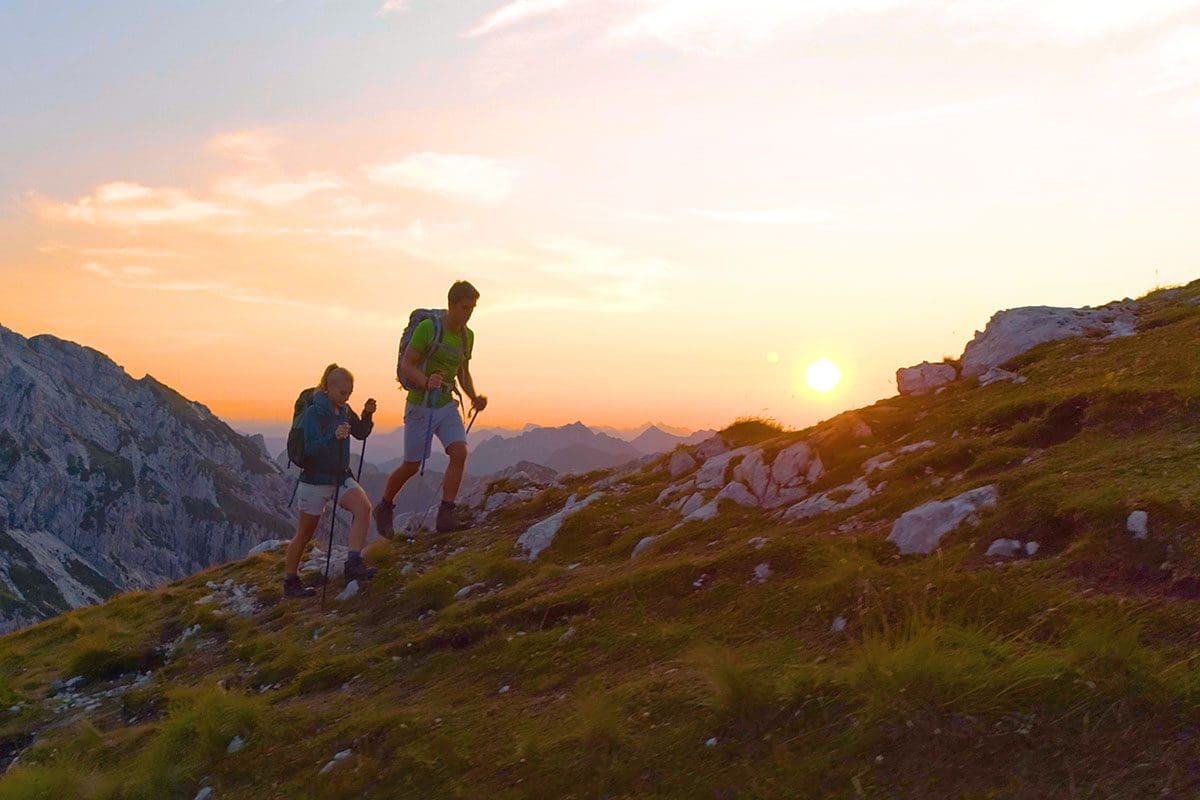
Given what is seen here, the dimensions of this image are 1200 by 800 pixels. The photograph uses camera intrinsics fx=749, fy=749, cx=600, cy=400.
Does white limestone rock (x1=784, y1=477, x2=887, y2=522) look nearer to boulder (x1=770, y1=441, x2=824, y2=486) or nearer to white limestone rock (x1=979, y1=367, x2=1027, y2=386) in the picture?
boulder (x1=770, y1=441, x2=824, y2=486)

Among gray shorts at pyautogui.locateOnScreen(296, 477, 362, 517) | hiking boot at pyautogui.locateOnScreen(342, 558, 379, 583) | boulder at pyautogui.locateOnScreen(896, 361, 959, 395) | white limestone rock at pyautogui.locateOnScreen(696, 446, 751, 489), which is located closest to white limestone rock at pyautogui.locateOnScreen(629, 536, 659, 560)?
white limestone rock at pyautogui.locateOnScreen(696, 446, 751, 489)

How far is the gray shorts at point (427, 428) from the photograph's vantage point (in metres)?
13.2

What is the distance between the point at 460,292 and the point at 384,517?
4.73 metres

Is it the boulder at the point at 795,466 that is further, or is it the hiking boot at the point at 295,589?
the hiking boot at the point at 295,589

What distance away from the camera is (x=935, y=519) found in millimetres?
6992

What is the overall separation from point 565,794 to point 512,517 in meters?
11.1

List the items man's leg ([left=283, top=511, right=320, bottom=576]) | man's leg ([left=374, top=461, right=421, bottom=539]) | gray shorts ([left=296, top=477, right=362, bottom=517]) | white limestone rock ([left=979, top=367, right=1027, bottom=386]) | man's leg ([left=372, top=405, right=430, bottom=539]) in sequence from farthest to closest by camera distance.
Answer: man's leg ([left=374, top=461, right=421, bottom=539]), man's leg ([left=372, top=405, right=430, bottom=539]), man's leg ([left=283, top=511, right=320, bottom=576]), gray shorts ([left=296, top=477, right=362, bottom=517]), white limestone rock ([left=979, top=367, right=1027, bottom=386])

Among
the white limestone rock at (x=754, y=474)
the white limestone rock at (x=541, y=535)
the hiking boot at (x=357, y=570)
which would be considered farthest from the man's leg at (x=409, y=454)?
the white limestone rock at (x=754, y=474)

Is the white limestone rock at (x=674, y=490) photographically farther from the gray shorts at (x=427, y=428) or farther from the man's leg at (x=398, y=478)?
the man's leg at (x=398, y=478)

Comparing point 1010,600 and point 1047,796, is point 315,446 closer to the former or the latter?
point 1010,600

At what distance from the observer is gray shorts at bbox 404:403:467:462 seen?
13.2 metres

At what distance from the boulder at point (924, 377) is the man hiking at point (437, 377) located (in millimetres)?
7639

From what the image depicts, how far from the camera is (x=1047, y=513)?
6.29 m

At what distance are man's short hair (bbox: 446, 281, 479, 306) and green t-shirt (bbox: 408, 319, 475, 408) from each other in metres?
0.56
